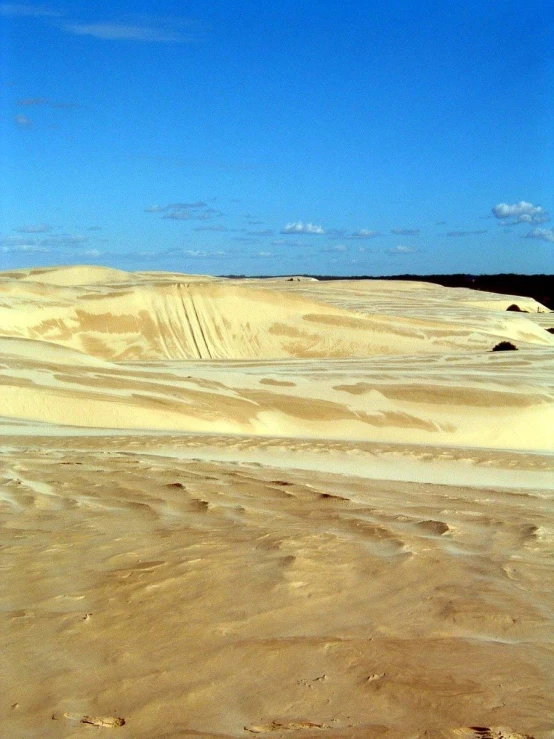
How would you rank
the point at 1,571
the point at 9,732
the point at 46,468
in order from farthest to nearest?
1. the point at 46,468
2. the point at 1,571
3. the point at 9,732

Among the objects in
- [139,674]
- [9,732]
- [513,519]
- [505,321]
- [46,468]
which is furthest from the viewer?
[505,321]

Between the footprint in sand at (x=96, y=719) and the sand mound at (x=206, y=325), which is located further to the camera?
the sand mound at (x=206, y=325)

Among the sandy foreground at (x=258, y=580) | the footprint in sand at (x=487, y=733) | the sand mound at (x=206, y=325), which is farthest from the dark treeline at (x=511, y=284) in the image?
the footprint in sand at (x=487, y=733)

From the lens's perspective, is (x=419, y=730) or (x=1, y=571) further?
(x=1, y=571)

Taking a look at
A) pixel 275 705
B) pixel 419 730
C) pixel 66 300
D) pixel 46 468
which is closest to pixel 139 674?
pixel 275 705

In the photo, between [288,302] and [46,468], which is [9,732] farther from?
[288,302]

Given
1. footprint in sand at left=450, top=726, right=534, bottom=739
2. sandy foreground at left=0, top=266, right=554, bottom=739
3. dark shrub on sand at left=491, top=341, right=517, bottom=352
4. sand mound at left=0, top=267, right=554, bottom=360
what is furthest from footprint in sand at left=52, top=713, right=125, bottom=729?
dark shrub on sand at left=491, top=341, right=517, bottom=352

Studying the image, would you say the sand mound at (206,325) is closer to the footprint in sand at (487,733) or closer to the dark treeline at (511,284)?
the footprint in sand at (487,733)

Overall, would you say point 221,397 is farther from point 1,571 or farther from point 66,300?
point 66,300
